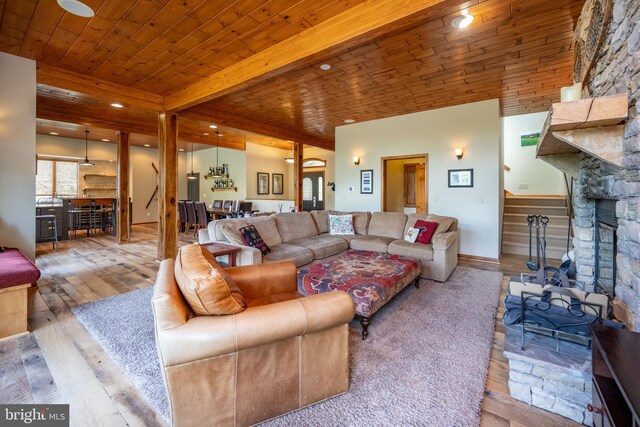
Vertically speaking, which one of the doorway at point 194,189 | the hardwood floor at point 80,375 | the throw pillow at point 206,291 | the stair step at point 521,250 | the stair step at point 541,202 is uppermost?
the doorway at point 194,189

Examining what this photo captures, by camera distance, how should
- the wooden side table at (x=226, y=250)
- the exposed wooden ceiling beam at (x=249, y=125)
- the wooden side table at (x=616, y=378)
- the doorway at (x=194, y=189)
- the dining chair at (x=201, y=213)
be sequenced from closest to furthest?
1. the wooden side table at (x=616, y=378)
2. the wooden side table at (x=226, y=250)
3. the exposed wooden ceiling beam at (x=249, y=125)
4. the dining chair at (x=201, y=213)
5. the doorway at (x=194, y=189)

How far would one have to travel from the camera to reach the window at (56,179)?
836 centimetres

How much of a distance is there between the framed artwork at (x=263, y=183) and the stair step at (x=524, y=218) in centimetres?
718

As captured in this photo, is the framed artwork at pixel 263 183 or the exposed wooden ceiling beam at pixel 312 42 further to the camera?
the framed artwork at pixel 263 183

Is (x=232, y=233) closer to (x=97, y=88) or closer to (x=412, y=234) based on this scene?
(x=412, y=234)

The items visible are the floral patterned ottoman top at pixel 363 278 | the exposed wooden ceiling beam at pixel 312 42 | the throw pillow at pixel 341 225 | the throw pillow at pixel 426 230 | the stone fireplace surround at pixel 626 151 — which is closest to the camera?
the stone fireplace surround at pixel 626 151

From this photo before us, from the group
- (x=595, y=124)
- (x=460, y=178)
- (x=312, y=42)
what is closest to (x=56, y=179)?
(x=312, y=42)

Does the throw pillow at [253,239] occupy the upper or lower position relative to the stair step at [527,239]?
upper

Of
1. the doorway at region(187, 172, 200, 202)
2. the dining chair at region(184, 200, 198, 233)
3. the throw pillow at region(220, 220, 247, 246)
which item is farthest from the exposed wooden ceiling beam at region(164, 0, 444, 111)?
the doorway at region(187, 172, 200, 202)

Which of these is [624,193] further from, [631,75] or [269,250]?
[269,250]

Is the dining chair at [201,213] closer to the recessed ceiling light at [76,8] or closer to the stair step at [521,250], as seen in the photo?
the recessed ceiling light at [76,8]

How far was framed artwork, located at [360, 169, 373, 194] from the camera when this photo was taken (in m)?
6.36

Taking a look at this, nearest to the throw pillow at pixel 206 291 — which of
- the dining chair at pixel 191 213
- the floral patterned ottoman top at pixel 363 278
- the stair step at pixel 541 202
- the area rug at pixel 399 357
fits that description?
the area rug at pixel 399 357

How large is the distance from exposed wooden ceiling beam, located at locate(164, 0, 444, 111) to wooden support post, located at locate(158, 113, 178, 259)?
1.04 meters
